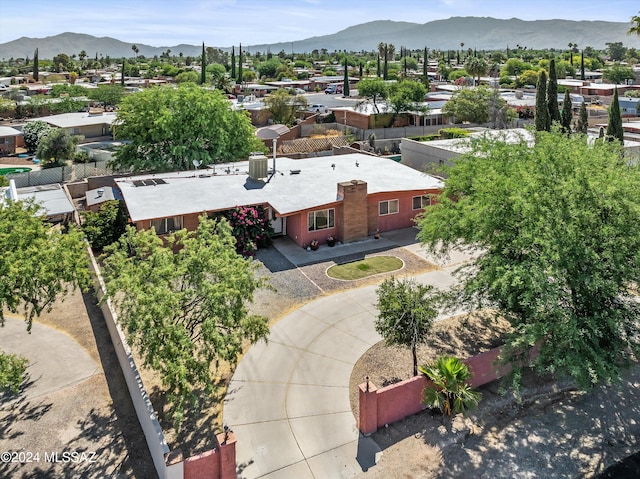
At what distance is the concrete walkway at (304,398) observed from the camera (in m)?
12.8

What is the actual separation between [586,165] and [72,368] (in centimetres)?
1834

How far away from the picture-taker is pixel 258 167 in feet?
101

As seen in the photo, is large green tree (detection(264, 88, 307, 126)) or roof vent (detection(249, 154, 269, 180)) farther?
large green tree (detection(264, 88, 307, 126))

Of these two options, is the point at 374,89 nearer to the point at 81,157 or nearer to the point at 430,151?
the point at 430,151

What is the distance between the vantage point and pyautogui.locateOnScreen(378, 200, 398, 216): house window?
29.8m

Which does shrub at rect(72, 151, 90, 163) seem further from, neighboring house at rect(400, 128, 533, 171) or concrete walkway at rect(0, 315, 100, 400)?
concrete walkway at rect(0, 315, 100, 400)

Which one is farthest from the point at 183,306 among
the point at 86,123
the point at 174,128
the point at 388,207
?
the point at 86,123

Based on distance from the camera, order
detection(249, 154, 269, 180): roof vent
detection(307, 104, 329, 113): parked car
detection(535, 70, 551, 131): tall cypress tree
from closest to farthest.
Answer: detection(249, 154, 269, 180): roof vent, detection(535, 70, 551, 131): tall cypress tree, detection(307, 104, 329, 113): parked car

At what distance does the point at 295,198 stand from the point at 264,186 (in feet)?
9.79

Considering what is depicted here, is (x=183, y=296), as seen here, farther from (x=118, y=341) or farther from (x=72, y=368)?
(x=72, y=368)

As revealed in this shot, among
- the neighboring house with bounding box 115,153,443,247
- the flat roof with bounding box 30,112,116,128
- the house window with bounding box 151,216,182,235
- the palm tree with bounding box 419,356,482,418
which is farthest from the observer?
the flat roof with bounding box 30,112,116,128

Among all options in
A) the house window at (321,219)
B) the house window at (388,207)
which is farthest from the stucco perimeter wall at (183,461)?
the house window at (388,207)

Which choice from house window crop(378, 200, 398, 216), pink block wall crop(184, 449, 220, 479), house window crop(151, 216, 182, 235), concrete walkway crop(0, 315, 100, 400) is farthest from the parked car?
pink block wall crop(184, 449, 220, 479)

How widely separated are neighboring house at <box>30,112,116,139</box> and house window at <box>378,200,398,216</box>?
4484 centimetres
